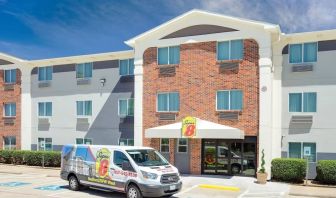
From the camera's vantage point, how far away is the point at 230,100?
2331cm

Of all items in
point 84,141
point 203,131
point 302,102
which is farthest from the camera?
point 84,141

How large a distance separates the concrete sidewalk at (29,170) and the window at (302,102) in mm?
14983

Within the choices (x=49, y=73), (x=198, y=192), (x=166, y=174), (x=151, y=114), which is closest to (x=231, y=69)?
(x=151, y=114)

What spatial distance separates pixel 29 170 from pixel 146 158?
47.9 ft

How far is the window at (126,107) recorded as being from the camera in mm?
28109

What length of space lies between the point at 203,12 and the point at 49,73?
1474cm

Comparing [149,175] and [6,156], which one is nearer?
[149,175]

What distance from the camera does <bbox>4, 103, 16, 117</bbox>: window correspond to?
1319 inches

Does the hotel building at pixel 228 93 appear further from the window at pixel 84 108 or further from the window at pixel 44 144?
the window at pixel 44 144

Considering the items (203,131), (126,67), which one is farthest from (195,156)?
(126,67)

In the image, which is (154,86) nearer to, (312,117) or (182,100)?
(182,100)

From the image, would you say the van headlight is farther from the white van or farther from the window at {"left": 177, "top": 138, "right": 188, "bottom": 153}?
the window at {"left": 177, "top": 138, "right": 188, "bottom": 153}

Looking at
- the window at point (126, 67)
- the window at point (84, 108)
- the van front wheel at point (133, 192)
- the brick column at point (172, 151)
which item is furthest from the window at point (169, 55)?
the van front wheel at point (133, 192)

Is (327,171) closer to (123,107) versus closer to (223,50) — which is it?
(223,50)
